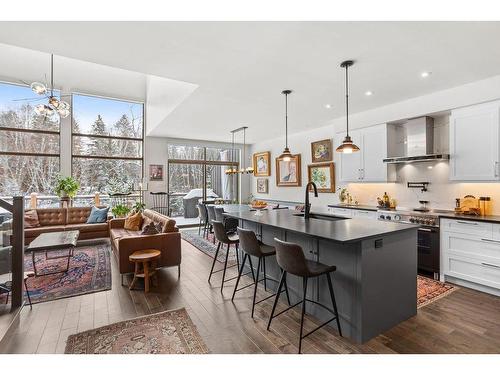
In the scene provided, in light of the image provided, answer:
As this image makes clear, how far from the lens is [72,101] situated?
7.28 meters

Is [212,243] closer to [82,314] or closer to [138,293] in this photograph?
[138,293]

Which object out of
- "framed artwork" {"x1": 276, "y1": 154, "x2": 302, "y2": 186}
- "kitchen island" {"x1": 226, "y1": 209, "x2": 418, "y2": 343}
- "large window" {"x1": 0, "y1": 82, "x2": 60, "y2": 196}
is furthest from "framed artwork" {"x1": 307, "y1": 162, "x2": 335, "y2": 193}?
"large window" {"x1": 0, "y1": 82, "x2": 60, "y2": 196}

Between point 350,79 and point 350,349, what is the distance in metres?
3.20

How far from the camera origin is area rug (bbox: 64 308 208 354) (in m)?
2.14

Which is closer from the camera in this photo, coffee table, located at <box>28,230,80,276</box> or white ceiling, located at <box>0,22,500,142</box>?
white ceiling, located at <box>0,22,500,142</box>

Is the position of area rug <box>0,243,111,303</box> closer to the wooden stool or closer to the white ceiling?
the wooden stool

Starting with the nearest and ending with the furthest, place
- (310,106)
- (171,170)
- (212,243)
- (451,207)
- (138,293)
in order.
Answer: (138,293) → (451,207) → (310,106) → (212,243) → (171,170)

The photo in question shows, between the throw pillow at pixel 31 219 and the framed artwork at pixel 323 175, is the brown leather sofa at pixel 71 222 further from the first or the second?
the framed artwork at pixel 323 175

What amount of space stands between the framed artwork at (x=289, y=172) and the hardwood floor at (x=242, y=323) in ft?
14.9

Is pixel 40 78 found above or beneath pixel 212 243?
above

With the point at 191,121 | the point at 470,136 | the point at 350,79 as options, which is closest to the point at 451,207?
the point at 470,136

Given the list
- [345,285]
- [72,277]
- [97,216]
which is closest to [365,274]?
[345,285]

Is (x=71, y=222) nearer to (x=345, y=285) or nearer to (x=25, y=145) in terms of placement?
(x=25, y=145)

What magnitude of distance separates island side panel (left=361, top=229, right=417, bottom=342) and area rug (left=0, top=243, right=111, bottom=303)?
3.22m
